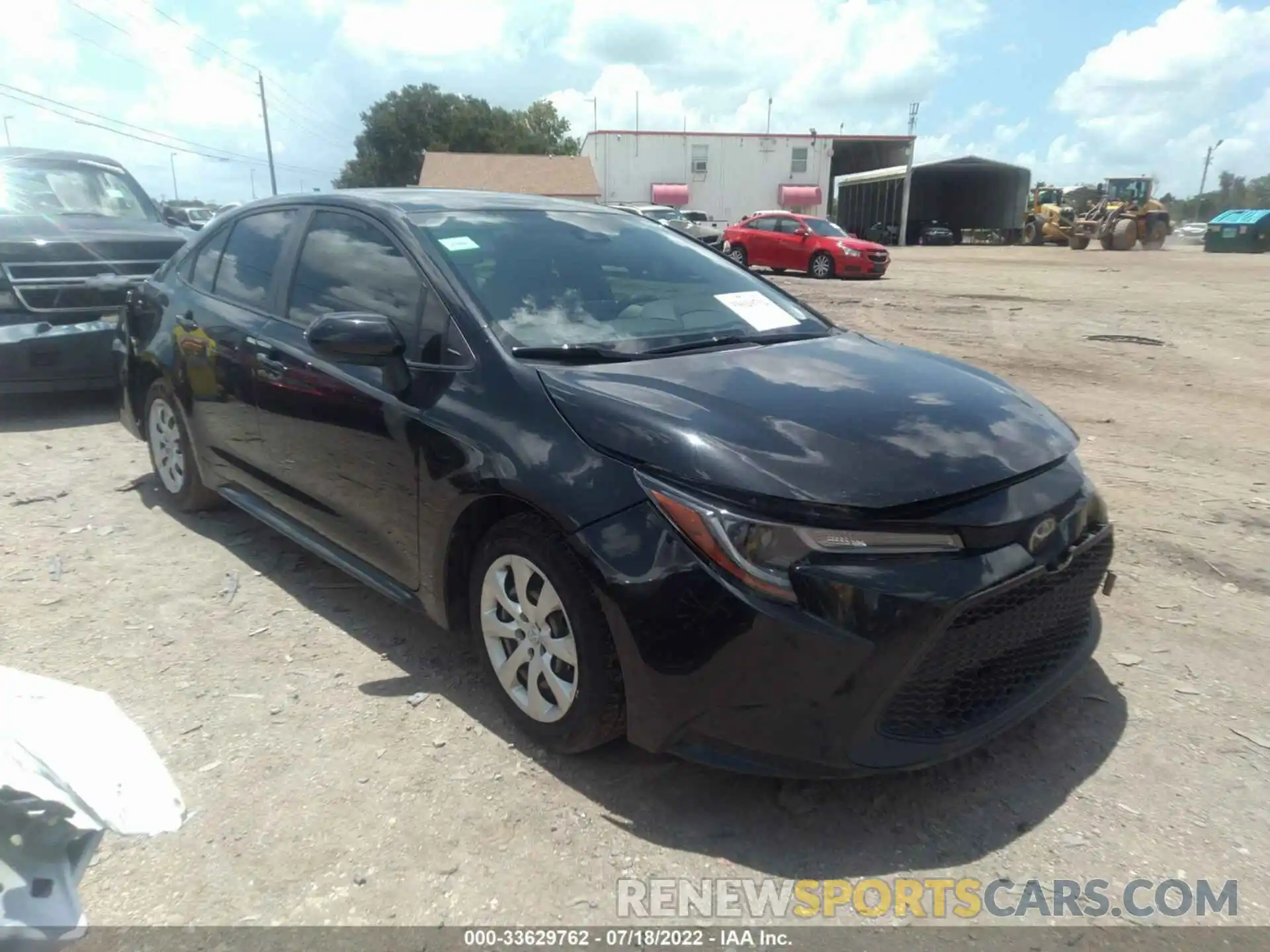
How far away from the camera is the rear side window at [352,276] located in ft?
10.4

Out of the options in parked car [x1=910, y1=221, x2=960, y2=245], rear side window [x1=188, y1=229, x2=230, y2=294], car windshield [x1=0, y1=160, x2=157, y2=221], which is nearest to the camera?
rear side window [x1=188, y1=229, x2=230, y2=294]

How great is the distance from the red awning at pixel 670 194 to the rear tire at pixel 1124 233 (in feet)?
72.0

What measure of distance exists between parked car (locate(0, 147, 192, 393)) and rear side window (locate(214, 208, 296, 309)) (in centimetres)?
282

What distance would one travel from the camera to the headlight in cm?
220

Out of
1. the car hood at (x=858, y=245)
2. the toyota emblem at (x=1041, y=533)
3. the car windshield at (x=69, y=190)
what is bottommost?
the car hood at (x=858, y=245)

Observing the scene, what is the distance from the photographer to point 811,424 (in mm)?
2498

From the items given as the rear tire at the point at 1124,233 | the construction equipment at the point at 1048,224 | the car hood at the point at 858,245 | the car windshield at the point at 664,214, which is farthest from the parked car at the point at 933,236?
the car hood at the point at 858,245

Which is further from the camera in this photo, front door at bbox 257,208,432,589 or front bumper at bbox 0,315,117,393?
front bumper at bbox 0,315,117,393

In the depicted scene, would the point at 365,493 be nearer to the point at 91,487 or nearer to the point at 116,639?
the point at 116,639

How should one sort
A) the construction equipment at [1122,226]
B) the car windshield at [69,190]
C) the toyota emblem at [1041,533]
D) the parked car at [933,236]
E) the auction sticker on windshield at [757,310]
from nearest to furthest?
1. the toyota emblem at [1041,533]
2. the auction sticker on windshield at [757,310]
3. the car windshield at [69,190]
4. the construction equipment at [1122,226]
5. the parked car at [933,236]

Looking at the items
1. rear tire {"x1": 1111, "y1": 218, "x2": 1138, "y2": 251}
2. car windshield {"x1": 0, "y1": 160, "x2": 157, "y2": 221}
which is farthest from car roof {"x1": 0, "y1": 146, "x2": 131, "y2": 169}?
rear tire {"x1": 1111, "y1": 218, "x2": 1138, "y2": 251}

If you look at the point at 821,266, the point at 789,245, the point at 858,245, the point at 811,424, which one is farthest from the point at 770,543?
the point at 789,245

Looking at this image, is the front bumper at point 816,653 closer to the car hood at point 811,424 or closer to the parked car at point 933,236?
the car hood at point 811,424

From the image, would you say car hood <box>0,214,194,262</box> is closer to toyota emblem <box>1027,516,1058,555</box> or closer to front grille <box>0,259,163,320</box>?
front grille <box>0,259,163,320</box>
